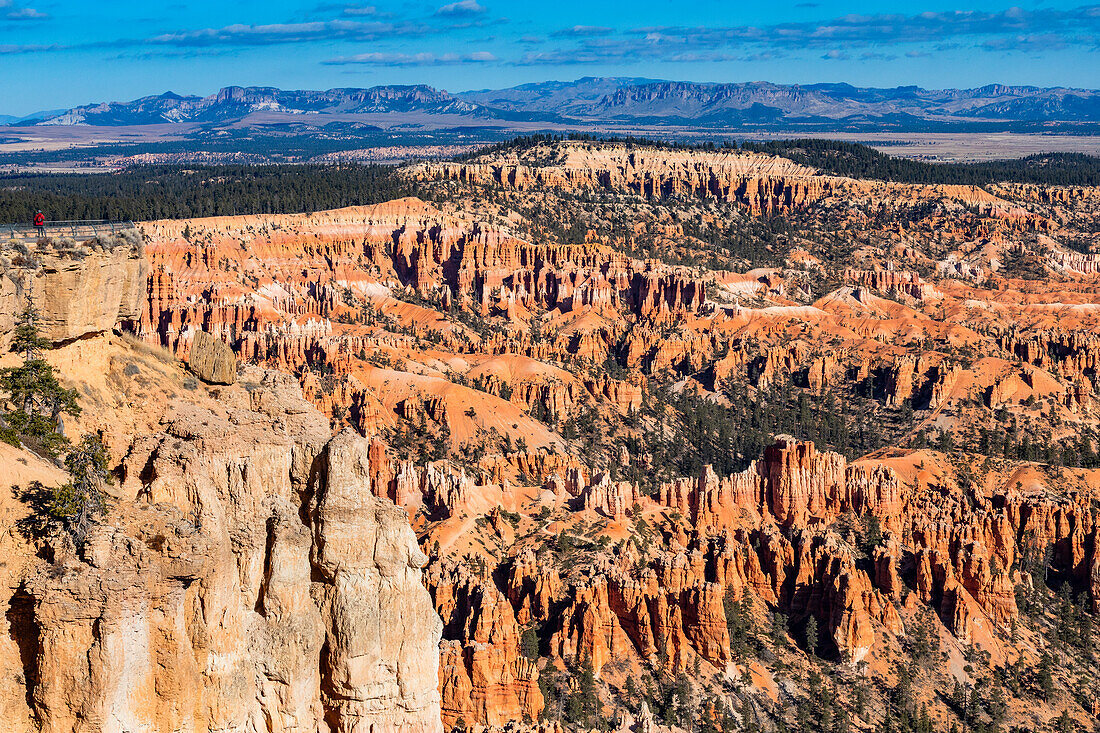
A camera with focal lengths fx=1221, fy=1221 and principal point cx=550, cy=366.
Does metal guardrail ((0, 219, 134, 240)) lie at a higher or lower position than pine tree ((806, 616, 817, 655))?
higher

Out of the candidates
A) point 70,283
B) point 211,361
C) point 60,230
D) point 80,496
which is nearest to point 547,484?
point 211,361

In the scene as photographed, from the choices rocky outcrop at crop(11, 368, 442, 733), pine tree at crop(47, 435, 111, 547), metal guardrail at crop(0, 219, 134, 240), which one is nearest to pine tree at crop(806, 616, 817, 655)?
rocky outcrop at crop(11, 368, 442, 733)

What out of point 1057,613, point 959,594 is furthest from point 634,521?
point 1057,613

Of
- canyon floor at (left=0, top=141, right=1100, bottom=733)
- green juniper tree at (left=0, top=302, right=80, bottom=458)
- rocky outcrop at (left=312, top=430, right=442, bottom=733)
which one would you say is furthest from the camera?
green juniper tree at (left=0, top=302, right=80, bottom=458)

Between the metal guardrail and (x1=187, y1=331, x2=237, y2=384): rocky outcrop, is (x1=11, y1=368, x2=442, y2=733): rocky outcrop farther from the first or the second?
the metal guardrail

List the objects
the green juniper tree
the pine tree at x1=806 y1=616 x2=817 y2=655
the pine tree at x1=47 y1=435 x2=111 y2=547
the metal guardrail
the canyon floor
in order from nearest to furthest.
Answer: the pine tree at x1=47 y1=435 x2=111 y2=547
the canyon floor
the green juniper tree
the metal guardrail
the pine tree at x1=806 y1=616 x2=817 y2=655

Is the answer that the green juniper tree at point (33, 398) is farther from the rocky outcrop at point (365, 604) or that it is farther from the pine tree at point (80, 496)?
the rocky outcrop at point (365, 604)
